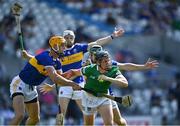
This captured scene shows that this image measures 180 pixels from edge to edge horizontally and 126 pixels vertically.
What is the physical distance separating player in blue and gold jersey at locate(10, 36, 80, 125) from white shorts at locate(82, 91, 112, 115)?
320mm

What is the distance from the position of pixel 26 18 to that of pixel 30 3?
3.66ft

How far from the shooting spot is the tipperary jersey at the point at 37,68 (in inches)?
609

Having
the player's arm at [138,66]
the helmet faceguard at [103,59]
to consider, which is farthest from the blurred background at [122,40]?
the helmet faceguard at [103,59]

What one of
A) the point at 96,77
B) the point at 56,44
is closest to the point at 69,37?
the point at 56,44

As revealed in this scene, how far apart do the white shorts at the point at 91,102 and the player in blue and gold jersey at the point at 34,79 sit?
1.05 ft

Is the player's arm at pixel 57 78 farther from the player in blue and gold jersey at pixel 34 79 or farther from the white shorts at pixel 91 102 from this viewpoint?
the white shorts at pixel 91 102

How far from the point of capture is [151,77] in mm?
26859

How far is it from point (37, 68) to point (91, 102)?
4.20 ft

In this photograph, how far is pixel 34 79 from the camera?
1583cm

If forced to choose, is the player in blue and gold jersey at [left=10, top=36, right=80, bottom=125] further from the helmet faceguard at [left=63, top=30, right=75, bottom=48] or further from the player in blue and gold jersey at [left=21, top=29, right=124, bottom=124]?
the helmet faceguard at [left=63, top=30, right=75, bottom=48]

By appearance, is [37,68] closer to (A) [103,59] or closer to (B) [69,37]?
(A) [103,59]

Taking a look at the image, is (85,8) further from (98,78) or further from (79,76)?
(98,78)

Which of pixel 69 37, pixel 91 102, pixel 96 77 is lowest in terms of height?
pixel 91 102

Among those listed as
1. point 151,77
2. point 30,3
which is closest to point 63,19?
point 30,3
